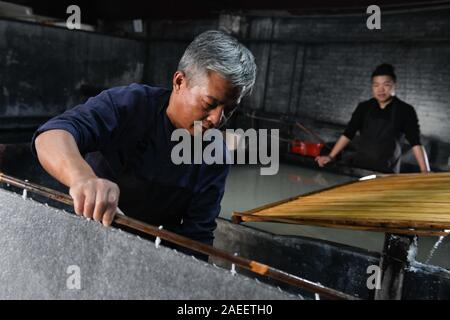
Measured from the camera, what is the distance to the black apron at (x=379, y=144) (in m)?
4.18

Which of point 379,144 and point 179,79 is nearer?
point 179,79

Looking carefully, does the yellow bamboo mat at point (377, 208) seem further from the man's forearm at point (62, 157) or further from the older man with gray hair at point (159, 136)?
the man's forearm at point (62, 157)

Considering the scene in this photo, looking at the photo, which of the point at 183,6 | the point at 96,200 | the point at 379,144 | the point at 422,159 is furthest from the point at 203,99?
the point at 183,6

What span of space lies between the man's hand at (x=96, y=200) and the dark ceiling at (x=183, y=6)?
6.62 metres

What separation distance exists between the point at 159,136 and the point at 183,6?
837 centimetres

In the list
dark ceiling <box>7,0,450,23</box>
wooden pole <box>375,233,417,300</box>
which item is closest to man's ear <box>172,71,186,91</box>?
wooden pole <box>375,233,417,300</box>

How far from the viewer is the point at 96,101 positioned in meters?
1.52

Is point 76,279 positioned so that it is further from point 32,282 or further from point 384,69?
point 384,69

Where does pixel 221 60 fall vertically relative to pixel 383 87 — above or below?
below

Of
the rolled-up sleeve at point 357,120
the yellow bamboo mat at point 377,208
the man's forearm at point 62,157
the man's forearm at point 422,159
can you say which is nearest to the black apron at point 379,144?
the rolled-up sleeve at point 357,120

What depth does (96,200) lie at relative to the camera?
94 centimetres

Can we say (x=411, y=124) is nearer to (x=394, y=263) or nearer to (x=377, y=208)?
(x=394, y=263)

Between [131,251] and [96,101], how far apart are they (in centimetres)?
81
